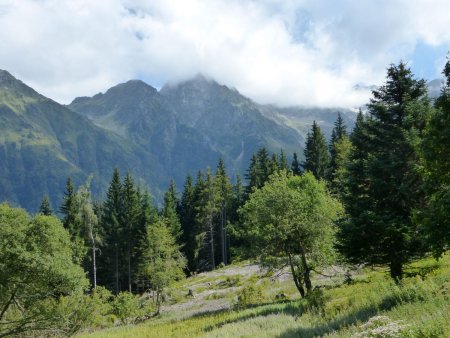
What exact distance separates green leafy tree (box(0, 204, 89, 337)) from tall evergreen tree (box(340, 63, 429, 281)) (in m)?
20.6

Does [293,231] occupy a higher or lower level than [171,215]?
lower

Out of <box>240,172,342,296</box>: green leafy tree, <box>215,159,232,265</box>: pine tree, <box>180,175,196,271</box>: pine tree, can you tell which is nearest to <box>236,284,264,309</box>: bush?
<box>240,172,342,296</box>: green leafy tree

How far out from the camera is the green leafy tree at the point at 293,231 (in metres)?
27.1

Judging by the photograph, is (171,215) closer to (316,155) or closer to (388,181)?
(316,155)

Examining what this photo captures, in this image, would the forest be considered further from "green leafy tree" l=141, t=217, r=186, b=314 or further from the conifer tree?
the conifer tree

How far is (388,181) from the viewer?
20.4 meters

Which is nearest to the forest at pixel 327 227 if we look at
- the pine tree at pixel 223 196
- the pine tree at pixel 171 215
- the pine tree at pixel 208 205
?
the pine tree at pixel 171 215

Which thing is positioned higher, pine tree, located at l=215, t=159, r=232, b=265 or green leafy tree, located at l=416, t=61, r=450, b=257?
pine tree, located at l=215, t=159, r=232, b=265

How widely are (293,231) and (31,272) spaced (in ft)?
62.2

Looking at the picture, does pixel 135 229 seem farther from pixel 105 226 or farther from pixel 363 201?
pixel 363 201

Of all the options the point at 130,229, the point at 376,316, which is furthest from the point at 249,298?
the point at 130,229

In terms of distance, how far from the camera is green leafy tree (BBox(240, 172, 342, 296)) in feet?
88.8

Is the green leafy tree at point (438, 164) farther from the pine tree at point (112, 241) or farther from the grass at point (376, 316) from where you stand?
the pine tree at point (112, 241)

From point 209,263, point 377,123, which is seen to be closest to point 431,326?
point 377,123
